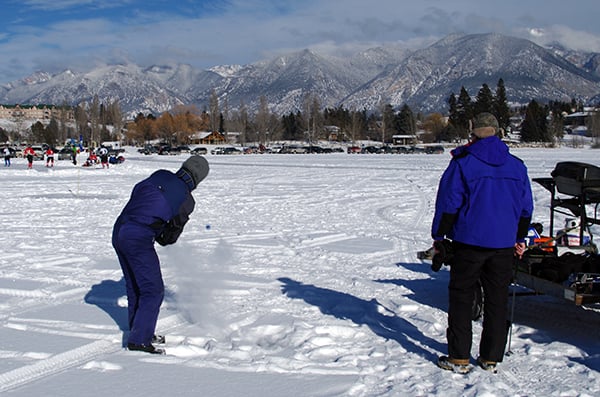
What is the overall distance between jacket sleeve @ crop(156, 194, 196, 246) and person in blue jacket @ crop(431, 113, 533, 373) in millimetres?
2139

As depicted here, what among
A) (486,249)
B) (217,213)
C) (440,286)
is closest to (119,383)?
(486,249)

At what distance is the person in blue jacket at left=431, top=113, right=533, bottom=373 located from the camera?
4887 mm

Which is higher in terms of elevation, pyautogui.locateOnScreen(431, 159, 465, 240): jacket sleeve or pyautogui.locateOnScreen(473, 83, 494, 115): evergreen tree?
pyautogui.locateOnScreen(473, 83, 494, 115): evergreen tree

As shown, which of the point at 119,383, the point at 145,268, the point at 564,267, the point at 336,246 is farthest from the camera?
the point at 336,246

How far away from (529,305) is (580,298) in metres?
1.85

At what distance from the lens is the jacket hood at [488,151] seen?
4887 millimetres

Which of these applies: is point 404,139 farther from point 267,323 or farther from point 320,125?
point 267,323

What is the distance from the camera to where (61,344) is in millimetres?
5719

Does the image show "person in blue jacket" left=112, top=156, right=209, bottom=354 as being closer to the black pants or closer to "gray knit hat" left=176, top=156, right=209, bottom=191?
"gray knit hat" left=176, top=156, right=209, bottom=191

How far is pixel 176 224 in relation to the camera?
551 cm

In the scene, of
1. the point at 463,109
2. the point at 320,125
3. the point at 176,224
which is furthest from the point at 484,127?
the point at 320,125

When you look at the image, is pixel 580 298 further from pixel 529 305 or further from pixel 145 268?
pixel 145 268

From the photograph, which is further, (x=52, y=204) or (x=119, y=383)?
(x=52, y=204)

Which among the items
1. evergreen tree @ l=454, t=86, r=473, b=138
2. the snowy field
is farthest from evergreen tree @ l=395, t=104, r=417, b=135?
the snowy field
